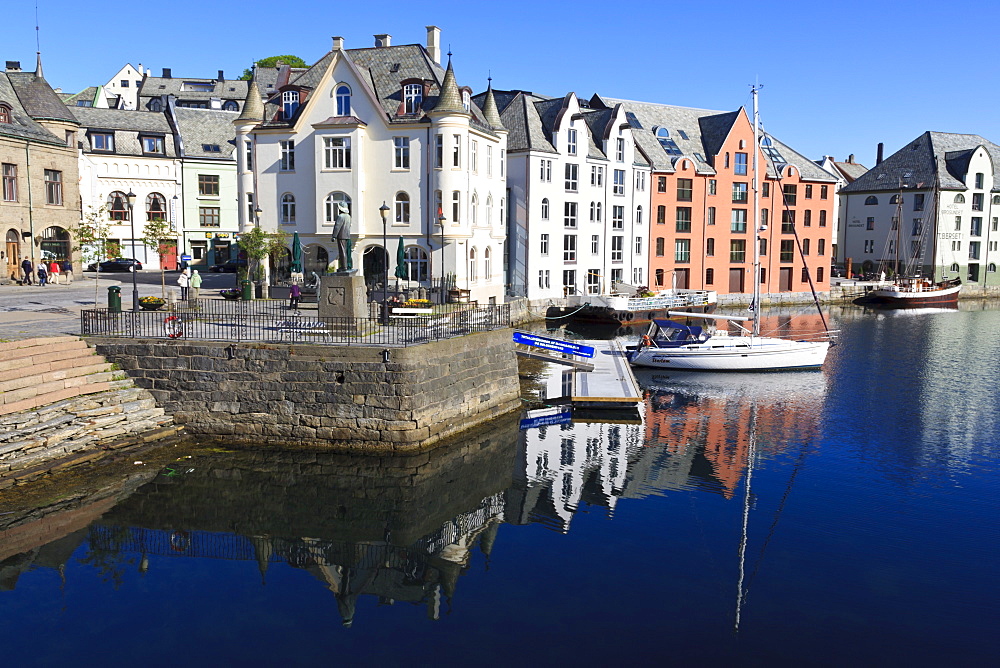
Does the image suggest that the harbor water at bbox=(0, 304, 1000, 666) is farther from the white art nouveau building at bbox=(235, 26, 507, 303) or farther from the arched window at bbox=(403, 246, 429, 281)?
the white art nouveau building at bbox=(235, 26, 507, 303)

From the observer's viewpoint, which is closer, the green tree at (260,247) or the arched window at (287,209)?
the green tree at (260,247)

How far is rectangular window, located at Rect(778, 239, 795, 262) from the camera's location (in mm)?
79062

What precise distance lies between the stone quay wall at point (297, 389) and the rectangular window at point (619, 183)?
42.5 m

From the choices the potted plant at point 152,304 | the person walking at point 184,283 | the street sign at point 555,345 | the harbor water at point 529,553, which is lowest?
the harbor water at point 529,553

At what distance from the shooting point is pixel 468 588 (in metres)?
17.1

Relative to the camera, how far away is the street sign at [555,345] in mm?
36688

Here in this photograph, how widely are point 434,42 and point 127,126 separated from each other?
3197cm

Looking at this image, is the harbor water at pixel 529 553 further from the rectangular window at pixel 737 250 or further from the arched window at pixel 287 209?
the rectangular window at pixel 737 250

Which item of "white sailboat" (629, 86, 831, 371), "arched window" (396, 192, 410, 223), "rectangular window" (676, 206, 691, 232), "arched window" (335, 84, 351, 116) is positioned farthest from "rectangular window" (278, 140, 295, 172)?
"rectangular window" (676, 206, 691, 232)

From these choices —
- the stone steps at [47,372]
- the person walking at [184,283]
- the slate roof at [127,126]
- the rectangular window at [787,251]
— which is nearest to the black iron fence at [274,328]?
the stone steps at [47,372]

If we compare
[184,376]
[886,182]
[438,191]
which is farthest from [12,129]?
[886,182]

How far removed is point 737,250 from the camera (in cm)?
7594

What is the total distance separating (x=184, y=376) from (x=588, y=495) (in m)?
13.2

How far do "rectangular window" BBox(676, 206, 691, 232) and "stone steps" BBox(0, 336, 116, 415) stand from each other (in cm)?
5512
